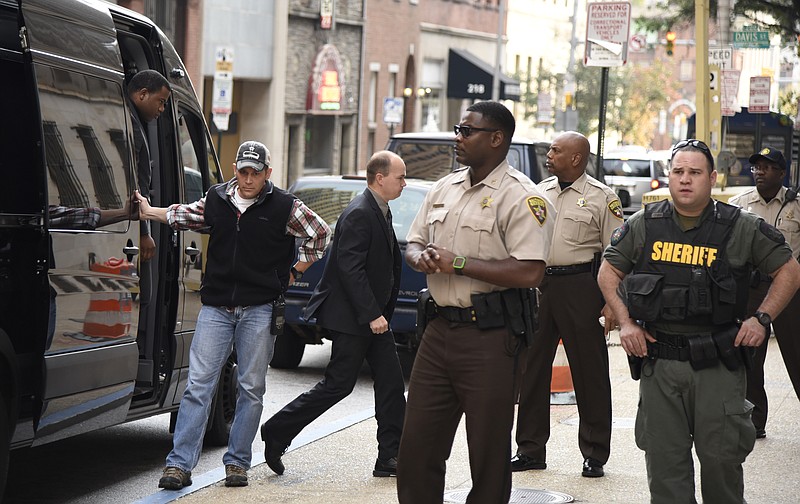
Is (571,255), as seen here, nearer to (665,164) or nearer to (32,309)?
(32,309)

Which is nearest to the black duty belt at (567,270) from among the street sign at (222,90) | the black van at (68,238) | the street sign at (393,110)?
the black van at (68,238)

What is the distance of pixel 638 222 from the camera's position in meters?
6.26

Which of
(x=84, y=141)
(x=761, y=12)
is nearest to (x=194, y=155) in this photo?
(x=84, y=141)

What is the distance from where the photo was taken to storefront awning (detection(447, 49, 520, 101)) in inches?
1970

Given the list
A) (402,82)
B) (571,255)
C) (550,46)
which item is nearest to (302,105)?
(402,82)

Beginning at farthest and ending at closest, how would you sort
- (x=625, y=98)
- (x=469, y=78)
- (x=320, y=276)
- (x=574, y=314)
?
(x=625, y=98), (x=469, y=78), (x=320, y=276), (x=574, y=314)

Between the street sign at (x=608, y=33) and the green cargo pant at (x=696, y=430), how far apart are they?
8562 mm

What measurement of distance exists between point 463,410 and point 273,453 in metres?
2.15

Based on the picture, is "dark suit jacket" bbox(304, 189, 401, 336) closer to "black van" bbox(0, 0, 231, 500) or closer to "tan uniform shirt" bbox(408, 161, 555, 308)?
"black van" bbox(0, 0, 231, 500)

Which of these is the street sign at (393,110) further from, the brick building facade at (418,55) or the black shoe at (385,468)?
the black shoe at (385,468)

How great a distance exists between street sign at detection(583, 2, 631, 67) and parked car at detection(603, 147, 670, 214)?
1966cm

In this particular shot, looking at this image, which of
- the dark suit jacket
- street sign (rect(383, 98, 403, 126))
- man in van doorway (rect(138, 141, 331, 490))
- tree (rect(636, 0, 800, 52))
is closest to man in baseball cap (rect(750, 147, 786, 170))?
the dark suit jacket

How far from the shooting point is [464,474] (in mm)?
8016

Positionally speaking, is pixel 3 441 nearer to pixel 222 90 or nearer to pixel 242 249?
pixel 242 249
